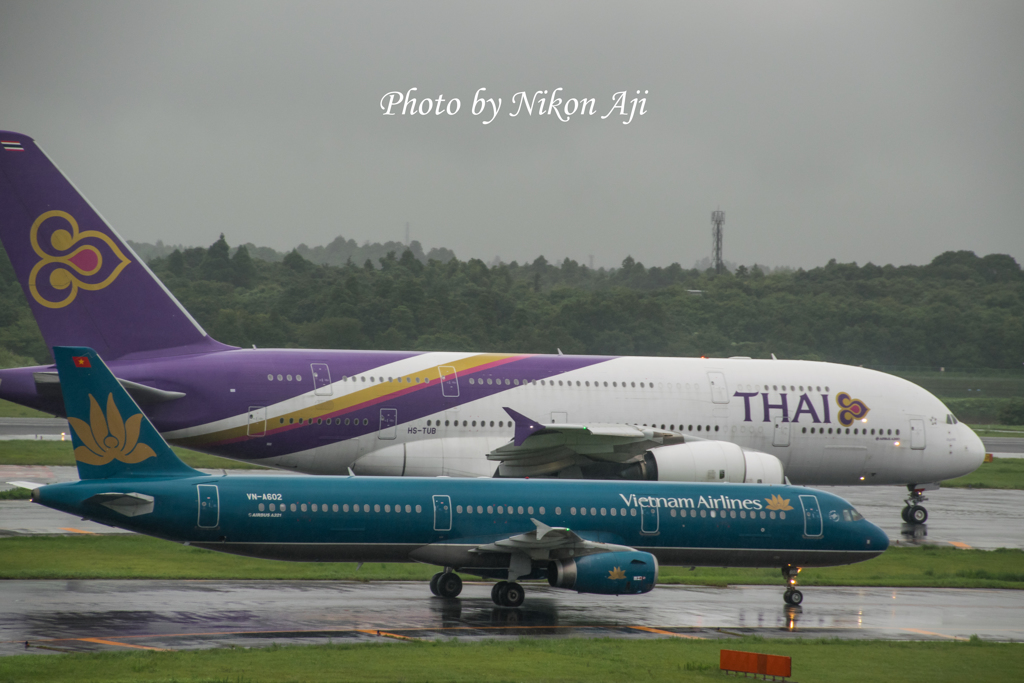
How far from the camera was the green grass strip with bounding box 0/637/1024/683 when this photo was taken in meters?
16.8

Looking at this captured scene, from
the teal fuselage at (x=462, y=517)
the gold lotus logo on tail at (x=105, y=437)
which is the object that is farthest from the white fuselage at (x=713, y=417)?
the gold lotus logo on tail at (x=105, y=437)

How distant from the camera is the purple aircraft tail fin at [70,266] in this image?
2886 cm

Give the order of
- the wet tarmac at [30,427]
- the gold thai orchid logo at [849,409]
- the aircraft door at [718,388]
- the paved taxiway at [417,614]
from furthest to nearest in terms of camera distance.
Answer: the wet tarmac at [30,427]
the gold thai orchid logo at [849,409]
the aircraft door at [718,388]
the paved taxiway at [417,614]

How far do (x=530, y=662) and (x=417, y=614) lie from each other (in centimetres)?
465

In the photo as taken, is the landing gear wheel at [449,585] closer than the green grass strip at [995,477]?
Yes

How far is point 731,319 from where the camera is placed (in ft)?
336

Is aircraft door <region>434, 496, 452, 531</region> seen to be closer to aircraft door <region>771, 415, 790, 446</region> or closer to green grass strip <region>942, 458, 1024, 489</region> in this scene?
aircraft door <region>771, 415, 790, 446</region>

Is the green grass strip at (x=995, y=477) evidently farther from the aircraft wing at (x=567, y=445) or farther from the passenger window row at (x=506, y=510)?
the passenger window row at (x=506, y=510)

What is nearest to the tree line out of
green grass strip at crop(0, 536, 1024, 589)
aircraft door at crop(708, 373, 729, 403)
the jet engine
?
aircraft door at crop(708, 373, 729, 403)

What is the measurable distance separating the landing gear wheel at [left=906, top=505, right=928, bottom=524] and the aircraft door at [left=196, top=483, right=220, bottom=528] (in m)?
24.5

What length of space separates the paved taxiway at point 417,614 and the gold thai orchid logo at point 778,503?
2290 millimetres

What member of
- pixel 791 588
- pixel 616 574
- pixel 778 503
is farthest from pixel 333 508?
pixel 791 588

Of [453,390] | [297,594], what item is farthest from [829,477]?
[297,594]

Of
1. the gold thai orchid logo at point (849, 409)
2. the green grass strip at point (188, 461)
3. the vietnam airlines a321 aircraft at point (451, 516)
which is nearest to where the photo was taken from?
the vietnam airlines a321 aircraft at point (451, 516)
